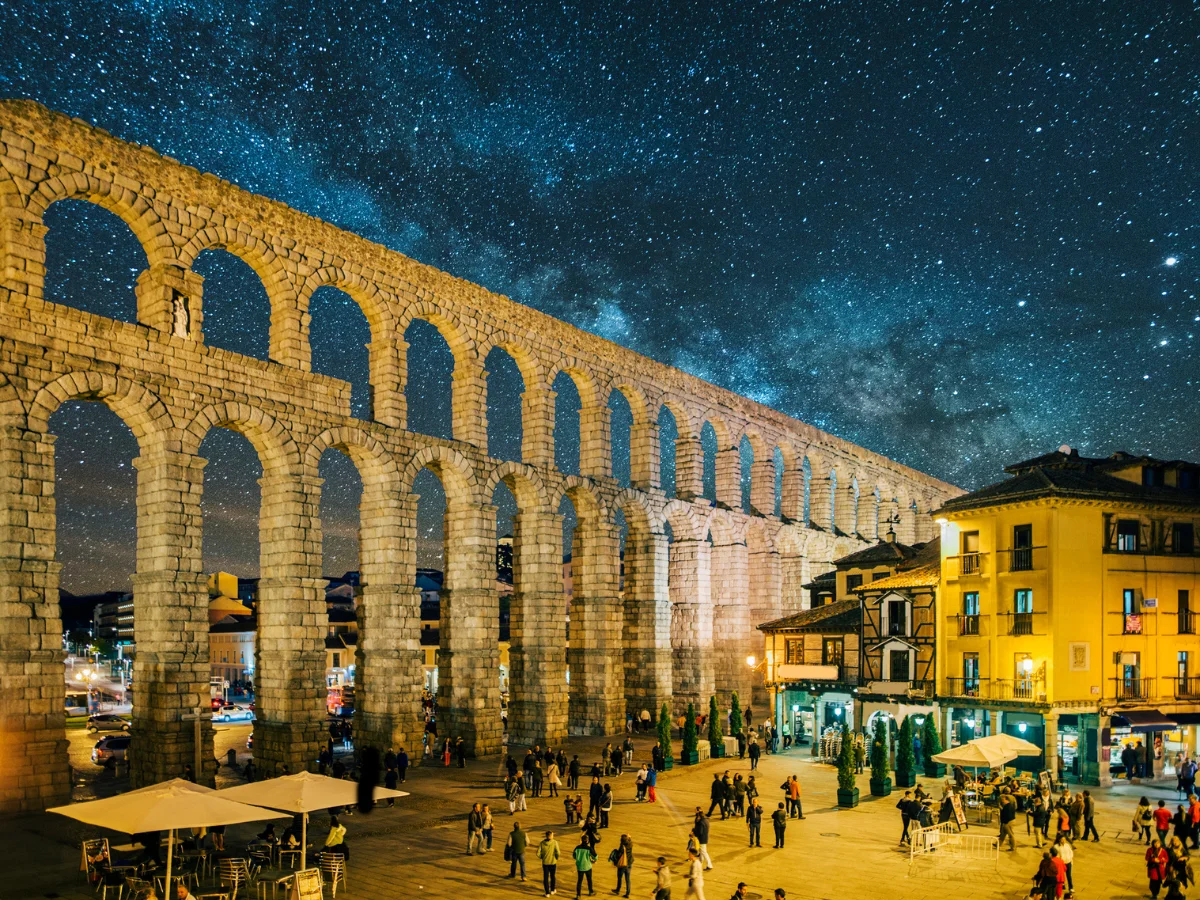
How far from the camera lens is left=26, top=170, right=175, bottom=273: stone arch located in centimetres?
2992

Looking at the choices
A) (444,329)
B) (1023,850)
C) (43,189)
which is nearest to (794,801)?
(1023,850)

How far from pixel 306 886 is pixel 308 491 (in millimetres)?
19487

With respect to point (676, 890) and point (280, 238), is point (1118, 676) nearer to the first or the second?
point (676, 890)

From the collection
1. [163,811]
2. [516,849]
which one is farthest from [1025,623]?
[163,811]

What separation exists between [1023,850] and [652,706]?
2905cm

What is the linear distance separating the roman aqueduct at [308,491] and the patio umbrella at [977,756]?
64.5 ft

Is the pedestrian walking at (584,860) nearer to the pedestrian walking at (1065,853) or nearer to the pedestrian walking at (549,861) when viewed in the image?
the pedestrian walking at (549,861)

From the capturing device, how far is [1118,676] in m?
35.4

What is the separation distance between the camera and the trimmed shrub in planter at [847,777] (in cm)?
3136

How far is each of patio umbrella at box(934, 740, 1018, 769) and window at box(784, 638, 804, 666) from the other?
54.3 feet

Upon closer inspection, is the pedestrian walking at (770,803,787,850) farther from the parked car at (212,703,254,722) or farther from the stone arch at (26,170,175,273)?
the parked car at (212,703,254,722)

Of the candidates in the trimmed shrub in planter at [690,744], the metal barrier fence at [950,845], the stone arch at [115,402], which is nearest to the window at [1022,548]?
the metal barrier fence at [950,845]

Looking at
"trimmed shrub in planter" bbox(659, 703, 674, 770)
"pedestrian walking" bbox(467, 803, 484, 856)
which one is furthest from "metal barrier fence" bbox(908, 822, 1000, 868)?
"trimmed shrub in planter" bbox(659, 703, 674, 770)

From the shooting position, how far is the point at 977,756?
28547 millimetres
